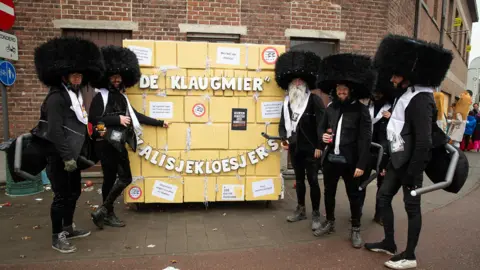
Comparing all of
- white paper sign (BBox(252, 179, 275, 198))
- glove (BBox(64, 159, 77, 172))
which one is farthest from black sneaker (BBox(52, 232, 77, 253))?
white paper sign (BBox(252, 179, 275, 198))

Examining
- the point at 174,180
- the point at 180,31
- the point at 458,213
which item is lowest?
the point at 458,213

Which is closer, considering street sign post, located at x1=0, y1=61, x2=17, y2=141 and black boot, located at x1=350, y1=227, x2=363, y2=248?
black boot, located at x1=350, y1=227, x2=363, y2=248

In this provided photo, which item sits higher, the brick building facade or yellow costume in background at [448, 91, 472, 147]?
the brick building facade

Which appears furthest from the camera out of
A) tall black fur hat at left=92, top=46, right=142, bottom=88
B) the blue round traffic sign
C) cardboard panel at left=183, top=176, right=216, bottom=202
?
the blue round traffic sign

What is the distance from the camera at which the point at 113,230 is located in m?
4.33

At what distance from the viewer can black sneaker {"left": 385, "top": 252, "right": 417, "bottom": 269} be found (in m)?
3.37

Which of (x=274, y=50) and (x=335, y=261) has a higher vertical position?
(x=274, y=50)

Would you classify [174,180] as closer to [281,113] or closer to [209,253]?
[209,253]

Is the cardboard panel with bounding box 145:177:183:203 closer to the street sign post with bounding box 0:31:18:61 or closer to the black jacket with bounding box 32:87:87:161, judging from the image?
the black jacket with bounding box 32:87:87:161

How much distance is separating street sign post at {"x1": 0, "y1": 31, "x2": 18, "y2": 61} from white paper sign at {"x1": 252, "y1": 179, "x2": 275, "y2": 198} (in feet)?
14.2

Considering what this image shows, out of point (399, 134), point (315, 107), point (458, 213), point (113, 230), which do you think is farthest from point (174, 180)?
point (458, 213)

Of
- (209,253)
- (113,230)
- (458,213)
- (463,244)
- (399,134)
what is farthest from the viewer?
(458,213)

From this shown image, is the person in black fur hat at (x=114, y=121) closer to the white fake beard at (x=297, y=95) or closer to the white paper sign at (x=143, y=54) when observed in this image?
the white paper sign at (x=143, y=54)

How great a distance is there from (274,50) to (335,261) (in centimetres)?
287
